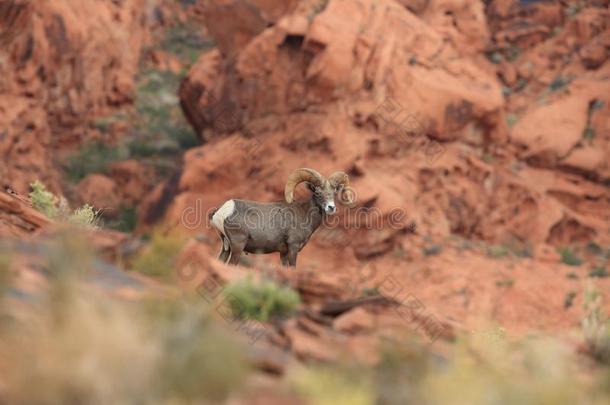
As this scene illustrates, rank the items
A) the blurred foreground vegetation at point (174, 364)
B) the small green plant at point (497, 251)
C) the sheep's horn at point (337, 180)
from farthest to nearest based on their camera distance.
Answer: the small green plant at point (497, 251)
the sheep's horn at point (337, 180)
the blurred foreground vegetation at point (174, 364)

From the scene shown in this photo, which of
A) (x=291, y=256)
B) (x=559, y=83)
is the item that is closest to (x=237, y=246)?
(x=291, y=256)

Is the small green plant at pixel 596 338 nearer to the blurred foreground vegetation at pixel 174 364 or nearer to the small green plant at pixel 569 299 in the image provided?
the blurred foreground vegetation at pixel 174 364

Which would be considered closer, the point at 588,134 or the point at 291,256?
the point at 291,256

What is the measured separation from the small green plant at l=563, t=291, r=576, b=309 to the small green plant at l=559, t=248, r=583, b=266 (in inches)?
86.1

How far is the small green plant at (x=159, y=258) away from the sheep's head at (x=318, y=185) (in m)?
5.08

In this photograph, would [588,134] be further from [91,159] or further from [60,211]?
[60,211]

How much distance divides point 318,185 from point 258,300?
5863 millimetres

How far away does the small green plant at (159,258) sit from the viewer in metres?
7.64

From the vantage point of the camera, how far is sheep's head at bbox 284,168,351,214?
12.8m

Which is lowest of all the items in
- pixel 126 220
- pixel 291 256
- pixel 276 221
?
pixel 126 220

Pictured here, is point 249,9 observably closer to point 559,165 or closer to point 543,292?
point 559,165

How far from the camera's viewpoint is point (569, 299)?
1948 cm

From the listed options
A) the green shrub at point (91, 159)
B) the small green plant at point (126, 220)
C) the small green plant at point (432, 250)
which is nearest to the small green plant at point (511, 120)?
the small green plant at point (432, 250)

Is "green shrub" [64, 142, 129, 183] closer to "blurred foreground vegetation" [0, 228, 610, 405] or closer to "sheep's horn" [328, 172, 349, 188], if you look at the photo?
"sheep's horn" [328, 172, 349, 188]
